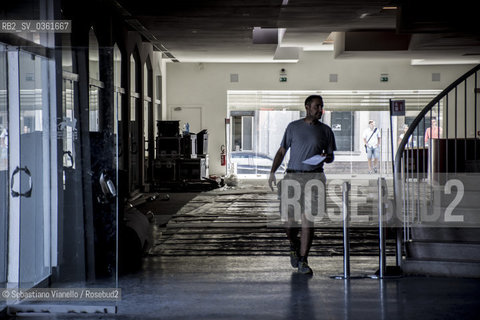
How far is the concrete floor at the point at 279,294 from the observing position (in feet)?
15.4

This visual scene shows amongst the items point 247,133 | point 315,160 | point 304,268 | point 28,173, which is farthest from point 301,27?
point 28,173

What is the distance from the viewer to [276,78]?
19250mm

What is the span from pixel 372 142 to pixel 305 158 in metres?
13.8

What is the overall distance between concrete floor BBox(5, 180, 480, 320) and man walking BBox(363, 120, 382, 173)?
13052 mm

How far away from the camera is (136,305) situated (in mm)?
4930


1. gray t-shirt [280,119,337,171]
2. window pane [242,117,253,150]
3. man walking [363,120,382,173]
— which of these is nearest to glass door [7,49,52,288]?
gray t-shirt [280,119,337,171]

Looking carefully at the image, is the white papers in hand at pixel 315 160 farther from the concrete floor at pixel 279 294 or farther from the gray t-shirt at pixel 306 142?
the concrete floor at pixel 279 294

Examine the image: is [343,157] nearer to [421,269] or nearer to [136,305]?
[421,269]

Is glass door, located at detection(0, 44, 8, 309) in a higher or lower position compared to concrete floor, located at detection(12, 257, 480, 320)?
higher

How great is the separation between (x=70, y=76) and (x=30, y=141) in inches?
27.5

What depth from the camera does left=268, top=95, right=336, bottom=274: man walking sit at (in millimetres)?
5891

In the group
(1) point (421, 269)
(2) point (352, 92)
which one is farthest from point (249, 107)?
(1) point (421, 269)

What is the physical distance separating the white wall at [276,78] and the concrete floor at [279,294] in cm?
1304

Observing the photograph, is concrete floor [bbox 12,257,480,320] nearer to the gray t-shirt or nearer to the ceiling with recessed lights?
the gray t-shirt
